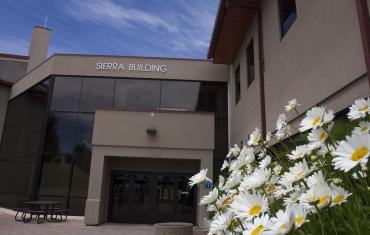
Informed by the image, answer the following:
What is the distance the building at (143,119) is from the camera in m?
10.9

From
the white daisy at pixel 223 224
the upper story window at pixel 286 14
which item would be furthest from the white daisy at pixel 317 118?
the upper story window at pixel 286 14

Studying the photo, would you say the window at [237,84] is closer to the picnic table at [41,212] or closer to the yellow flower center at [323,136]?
the picnic table at [41,212]

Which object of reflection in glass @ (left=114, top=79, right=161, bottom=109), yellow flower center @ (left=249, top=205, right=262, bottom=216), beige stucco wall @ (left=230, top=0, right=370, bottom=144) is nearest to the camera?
yellow flower center @ (left=249, top=205, right=262, bottom=216)

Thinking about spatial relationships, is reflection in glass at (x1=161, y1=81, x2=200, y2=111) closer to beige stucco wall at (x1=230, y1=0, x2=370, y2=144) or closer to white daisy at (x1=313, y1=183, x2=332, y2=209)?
beige stucco wall at (x1=230, y1=0, x2=370, y2=144)

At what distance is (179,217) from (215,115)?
5.30 meters

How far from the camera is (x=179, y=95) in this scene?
54.7 ft

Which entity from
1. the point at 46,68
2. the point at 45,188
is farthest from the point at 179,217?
the point at 46,68

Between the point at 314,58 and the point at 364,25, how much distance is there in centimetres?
175

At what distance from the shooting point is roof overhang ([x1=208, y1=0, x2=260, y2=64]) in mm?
10703

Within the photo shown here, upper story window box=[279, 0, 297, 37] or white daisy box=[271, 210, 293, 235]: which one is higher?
upper story window box=[279, 0, 297, 37]

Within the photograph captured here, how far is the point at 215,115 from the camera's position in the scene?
53.5 ft

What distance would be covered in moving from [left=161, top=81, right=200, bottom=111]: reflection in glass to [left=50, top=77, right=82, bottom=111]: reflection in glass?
4.64 meters

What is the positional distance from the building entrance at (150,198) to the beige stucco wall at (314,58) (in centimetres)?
635

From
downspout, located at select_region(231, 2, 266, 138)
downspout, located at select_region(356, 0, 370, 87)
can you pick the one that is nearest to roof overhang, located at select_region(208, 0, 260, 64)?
downspout, located at select_region(231, 2, 266, 138)
